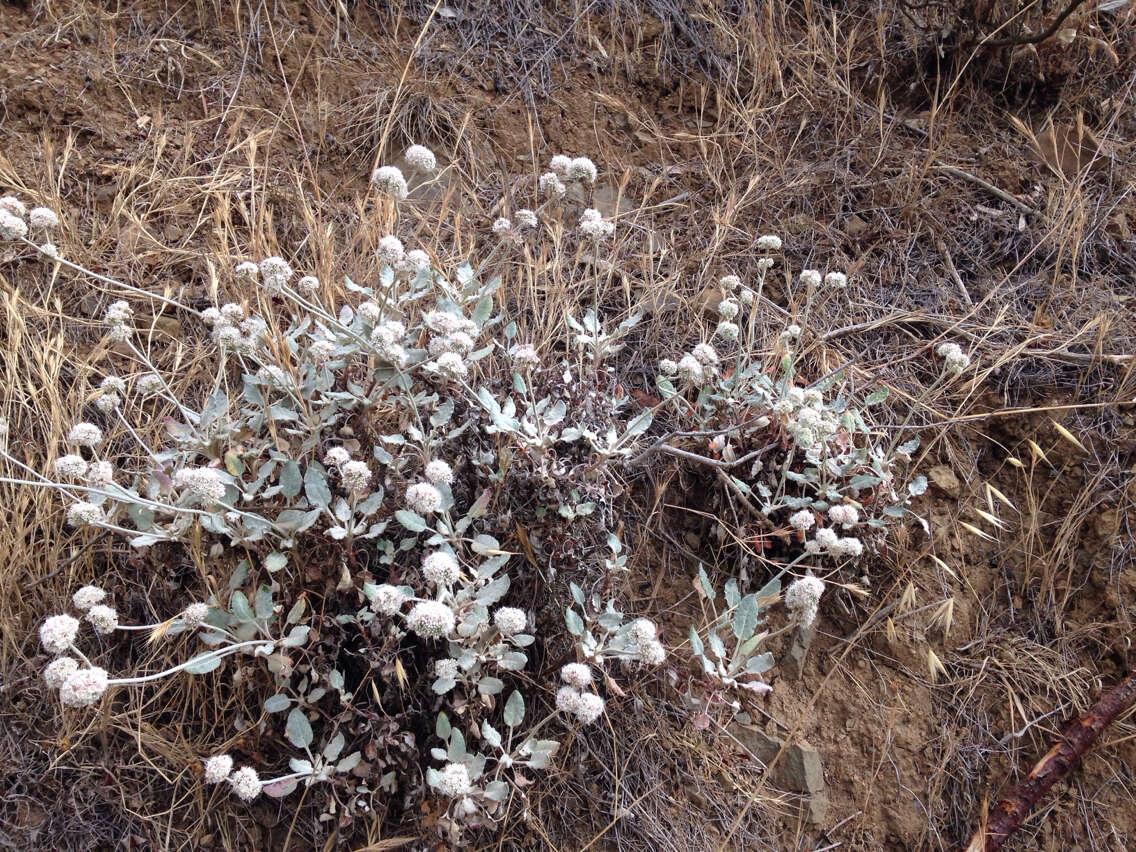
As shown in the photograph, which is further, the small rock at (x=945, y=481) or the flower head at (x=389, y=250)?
the small rock at (x=945, y=481)

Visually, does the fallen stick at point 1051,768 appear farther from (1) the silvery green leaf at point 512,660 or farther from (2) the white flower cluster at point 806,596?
(1) the silvery green leaf at point 512,660

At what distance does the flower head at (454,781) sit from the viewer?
1.76 meters

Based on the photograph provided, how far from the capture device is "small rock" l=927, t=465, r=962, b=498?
8.75 feet

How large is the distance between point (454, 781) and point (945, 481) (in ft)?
6.08

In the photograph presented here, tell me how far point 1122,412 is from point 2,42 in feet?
14.3

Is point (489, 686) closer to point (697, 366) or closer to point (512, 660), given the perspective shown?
point (512, 660)

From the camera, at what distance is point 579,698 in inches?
71.7

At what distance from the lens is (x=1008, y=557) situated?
2586mm

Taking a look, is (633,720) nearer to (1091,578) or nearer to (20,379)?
(1091,578)

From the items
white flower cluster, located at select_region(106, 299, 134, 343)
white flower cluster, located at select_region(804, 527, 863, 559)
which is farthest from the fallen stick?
white flower cluster, located at select_region(106, 299, 134, 343)

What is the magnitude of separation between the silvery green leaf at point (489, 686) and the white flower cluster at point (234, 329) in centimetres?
103

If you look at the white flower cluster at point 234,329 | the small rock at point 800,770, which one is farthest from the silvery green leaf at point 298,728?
the small rock at point 800,770

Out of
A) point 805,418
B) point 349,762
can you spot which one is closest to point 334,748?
point 349,762

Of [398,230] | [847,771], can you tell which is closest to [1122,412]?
[847,771]
